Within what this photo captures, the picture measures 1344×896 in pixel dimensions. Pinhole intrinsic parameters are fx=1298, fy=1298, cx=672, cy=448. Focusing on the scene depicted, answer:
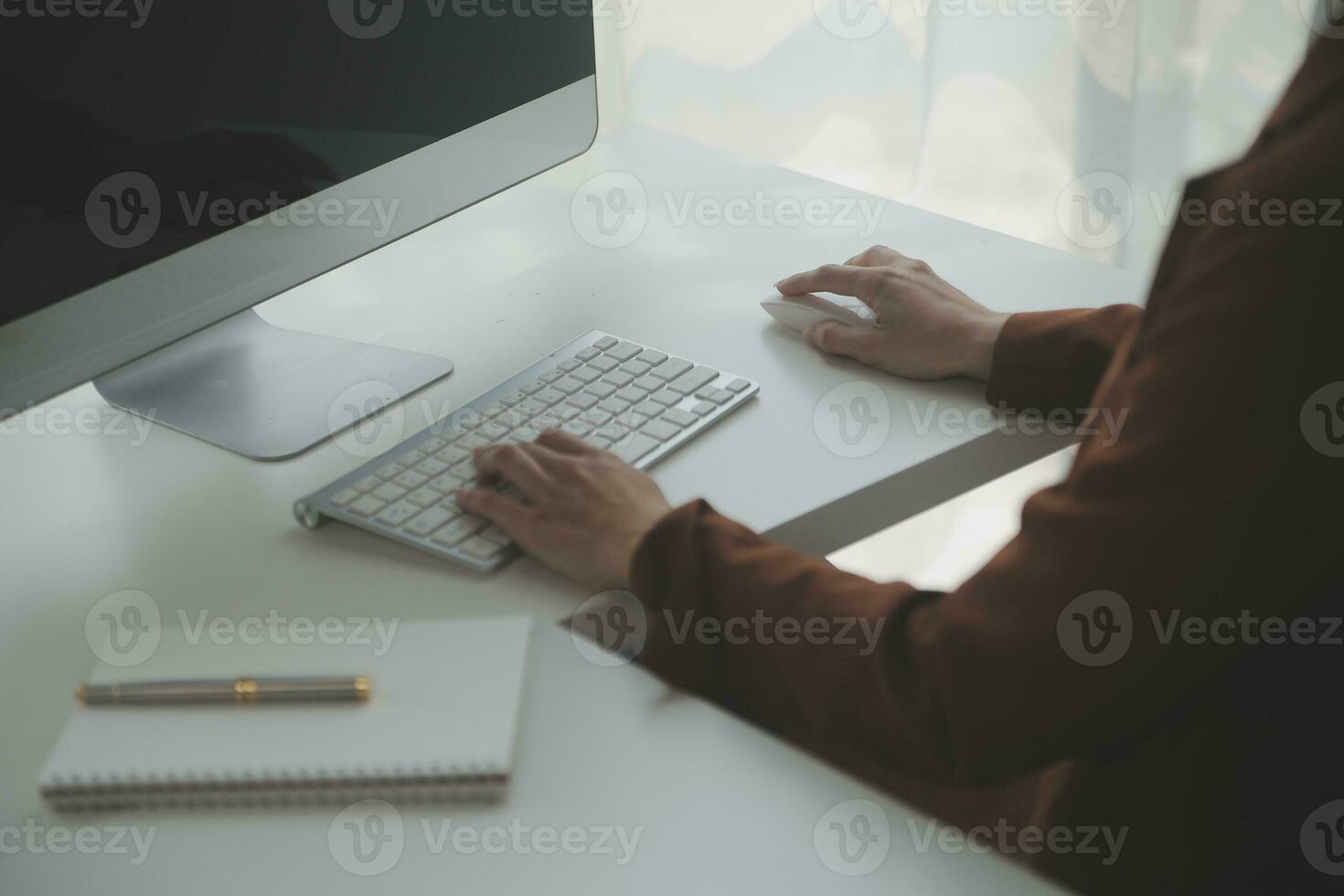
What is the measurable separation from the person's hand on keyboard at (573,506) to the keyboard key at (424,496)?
17 millimetres

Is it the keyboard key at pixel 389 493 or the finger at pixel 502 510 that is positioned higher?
the finger at pixel 502 510

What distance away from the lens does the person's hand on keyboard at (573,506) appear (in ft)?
2.55

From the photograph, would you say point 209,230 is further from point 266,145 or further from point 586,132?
point 586,132

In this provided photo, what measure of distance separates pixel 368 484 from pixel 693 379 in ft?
0.83

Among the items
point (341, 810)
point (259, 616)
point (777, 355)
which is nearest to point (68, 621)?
point (259, 616)

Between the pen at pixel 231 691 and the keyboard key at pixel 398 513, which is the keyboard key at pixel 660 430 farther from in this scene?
the pen at pixel 231 691

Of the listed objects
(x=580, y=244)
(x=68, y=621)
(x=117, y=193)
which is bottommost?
(x=68, y=621)

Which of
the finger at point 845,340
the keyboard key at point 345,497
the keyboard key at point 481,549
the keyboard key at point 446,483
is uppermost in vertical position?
the finger at point 845,340

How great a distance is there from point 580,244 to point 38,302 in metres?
0.56

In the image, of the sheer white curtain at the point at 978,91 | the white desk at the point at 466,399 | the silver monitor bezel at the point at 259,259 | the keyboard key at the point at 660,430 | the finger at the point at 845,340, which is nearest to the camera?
the white desk at the point at 466,399

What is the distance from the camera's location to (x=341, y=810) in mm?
617

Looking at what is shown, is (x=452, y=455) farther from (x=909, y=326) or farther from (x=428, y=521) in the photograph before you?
(x=909, y=326)

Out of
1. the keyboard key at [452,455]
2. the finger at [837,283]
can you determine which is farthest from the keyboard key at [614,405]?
the finger at [837,283]

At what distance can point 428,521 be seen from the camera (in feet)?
2.66
